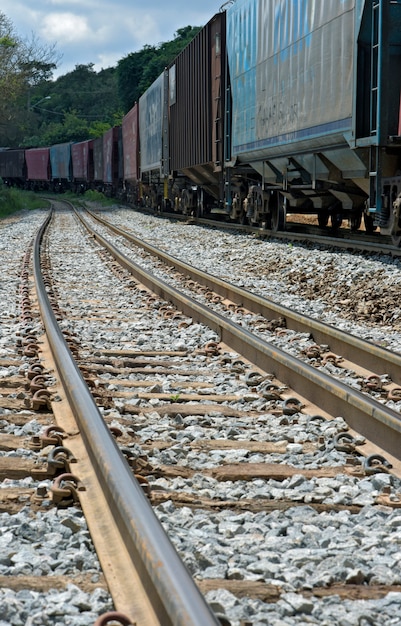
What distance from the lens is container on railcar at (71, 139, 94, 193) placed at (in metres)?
53.4

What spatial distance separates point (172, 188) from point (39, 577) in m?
24.1

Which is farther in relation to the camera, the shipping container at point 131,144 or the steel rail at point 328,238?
the shipping container at point 131,144

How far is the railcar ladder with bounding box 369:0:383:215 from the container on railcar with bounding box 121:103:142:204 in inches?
948

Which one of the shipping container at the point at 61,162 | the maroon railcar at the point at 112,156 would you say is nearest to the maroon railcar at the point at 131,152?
the maroon railcar at the point at 112,156

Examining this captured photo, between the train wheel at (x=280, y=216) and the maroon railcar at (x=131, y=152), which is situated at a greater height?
the maroon railcar at (x=131, y=152)

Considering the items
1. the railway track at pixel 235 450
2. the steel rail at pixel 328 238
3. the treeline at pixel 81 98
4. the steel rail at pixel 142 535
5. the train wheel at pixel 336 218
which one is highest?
the treeline at pixel 81 98

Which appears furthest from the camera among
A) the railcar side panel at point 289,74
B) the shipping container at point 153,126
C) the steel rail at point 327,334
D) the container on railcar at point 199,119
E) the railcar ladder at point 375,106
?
the shipping container at point 153,126

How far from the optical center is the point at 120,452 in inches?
133

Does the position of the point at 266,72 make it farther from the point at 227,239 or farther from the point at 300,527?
the point at 300,527

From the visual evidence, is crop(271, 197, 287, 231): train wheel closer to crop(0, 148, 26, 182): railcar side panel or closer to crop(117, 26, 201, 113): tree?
crop(0, 148, 26, 182): railcar side panel

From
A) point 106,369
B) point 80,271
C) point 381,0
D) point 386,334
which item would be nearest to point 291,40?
point 381,0

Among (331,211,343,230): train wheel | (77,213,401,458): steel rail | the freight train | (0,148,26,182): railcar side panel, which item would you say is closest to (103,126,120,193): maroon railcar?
the freight train

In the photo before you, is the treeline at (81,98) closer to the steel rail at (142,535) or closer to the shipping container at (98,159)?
the shipping container at (98,159)

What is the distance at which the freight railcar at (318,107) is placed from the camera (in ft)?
32.2
